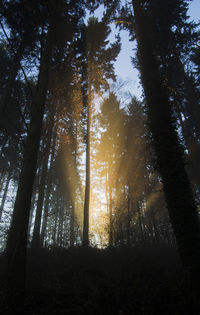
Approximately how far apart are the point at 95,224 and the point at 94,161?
7264mm

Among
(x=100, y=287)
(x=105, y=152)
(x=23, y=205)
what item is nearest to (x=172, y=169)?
(x=100, y=287)

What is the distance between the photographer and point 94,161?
19.0 meters

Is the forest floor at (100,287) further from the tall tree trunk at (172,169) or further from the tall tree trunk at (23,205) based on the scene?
the tall tree trunk at (172,169)

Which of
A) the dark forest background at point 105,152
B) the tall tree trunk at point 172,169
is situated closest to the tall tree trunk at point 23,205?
the dark forest background at point 105,152

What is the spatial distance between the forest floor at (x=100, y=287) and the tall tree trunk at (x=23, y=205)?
0.53 metres

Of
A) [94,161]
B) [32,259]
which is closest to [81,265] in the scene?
[32,259]

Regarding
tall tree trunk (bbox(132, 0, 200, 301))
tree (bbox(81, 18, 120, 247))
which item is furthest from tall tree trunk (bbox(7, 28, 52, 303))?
tree (bbox(81, 18, 120, 247))

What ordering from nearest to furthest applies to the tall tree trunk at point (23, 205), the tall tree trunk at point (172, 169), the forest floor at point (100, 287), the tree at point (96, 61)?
the forest floor at point (100, 287)
the tall tree trunk at point (23, 205)
the tall tree trunk at point (172, 169)
the tree at point (96, 61)

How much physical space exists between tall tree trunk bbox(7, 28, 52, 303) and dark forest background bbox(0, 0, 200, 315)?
0.08 ft

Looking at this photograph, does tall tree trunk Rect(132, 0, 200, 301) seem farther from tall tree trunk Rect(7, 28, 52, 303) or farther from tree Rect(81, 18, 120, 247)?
tree Rect(81, 18, 120, 247)

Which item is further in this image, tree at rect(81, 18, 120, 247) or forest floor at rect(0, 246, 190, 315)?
tree at rect(81, 18, 120, 247)

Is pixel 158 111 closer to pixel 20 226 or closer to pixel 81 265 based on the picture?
pixel 20 226

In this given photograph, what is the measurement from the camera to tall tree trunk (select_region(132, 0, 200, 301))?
164 inches

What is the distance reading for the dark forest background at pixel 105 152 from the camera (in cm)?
396
